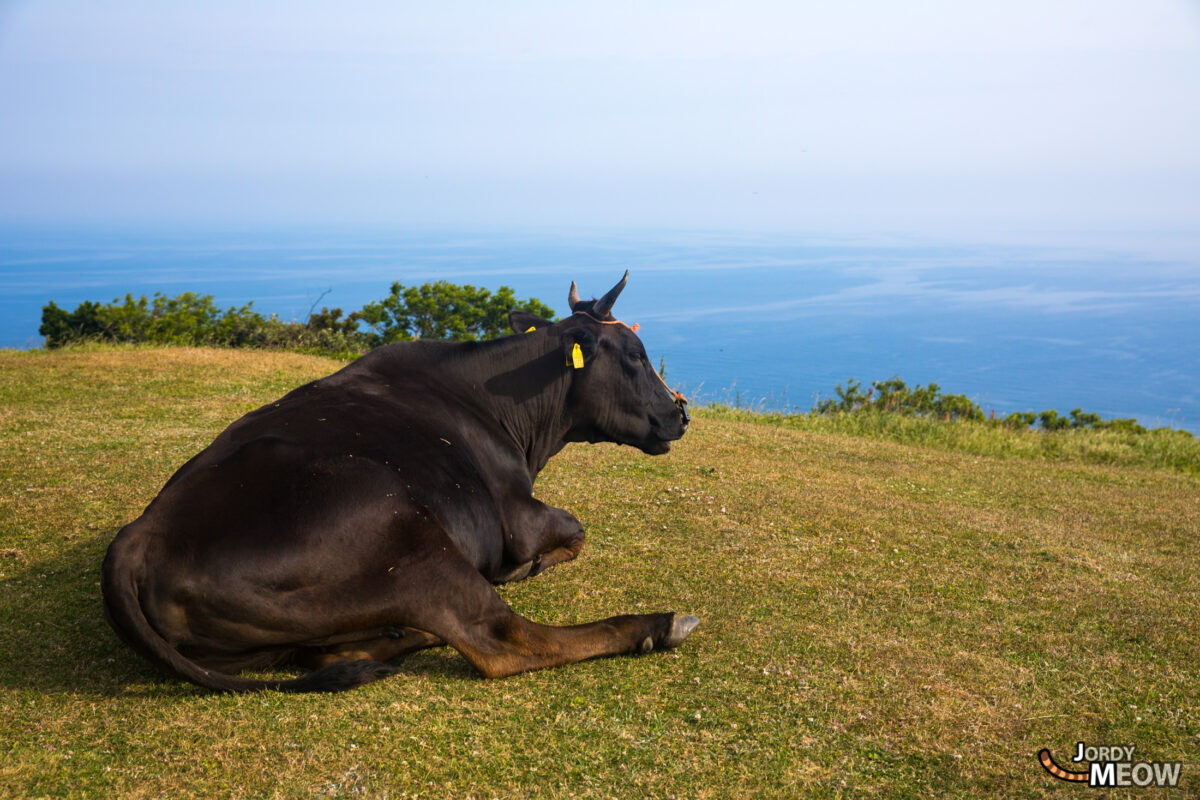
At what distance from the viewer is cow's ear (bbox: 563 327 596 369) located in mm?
6934

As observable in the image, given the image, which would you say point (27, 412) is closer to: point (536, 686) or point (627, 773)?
point (536, 686)

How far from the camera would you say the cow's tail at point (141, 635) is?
4340 millimetres

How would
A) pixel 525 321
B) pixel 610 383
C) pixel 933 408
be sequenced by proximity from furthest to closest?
pixel 933 408
pixel 525 321
pixel 610 383

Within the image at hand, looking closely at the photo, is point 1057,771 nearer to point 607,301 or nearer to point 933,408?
point 607,301

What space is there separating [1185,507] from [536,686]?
9.68 m

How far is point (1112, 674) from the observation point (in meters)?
5.45

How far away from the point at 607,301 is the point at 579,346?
426 millimetres

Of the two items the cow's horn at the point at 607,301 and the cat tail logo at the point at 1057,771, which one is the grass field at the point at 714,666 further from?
the cow's horn at the point at 607,301

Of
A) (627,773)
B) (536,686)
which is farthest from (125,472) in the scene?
(627,773)

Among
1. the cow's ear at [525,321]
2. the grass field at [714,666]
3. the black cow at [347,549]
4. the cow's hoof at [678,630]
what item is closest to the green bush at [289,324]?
the grass field at [714,666]

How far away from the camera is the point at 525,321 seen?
295 inches

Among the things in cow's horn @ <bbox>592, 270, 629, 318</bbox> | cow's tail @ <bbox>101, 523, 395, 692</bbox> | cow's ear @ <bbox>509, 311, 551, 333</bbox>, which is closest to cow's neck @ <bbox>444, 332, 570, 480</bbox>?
cow's ear @ <bbox>509, 311, 551, 333</bbox>

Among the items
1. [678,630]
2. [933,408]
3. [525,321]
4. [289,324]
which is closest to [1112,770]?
[678,630]

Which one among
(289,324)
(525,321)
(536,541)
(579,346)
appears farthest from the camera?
(289,324)
